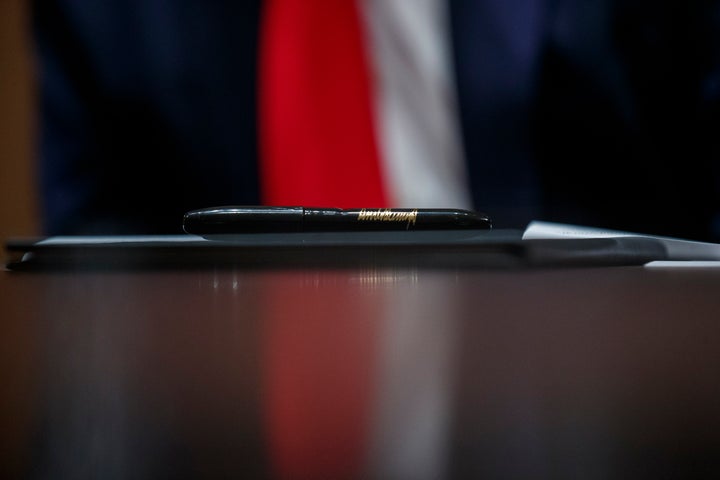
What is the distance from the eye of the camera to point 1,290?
238mm

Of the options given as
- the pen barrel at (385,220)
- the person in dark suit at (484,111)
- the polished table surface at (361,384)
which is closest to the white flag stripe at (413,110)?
the person in dark suit at (484,111)

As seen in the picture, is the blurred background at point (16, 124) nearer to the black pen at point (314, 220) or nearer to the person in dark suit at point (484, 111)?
the person in dark suit at point (484, 111)

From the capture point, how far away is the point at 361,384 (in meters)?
0.13

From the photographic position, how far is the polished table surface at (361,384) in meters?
0.10

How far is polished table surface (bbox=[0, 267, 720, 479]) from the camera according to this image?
0.10 metres

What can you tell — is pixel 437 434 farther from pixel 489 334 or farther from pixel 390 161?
pixel 390 161

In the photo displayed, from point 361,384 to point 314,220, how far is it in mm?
205

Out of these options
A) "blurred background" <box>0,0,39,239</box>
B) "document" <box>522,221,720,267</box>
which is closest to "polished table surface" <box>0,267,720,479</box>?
"document" <box>522,221,720,267</box>

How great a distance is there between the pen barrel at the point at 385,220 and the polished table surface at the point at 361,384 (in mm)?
101

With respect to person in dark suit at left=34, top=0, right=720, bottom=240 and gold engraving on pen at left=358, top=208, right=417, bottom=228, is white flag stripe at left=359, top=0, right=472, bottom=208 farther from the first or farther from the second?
gold engraving on pen at left=358, top=208, right=417, bottom=228

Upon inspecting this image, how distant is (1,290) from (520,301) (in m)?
0.26

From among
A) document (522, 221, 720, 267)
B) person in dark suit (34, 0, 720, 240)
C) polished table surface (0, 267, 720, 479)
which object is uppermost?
person in dark suit (34, 0, 720, 240)

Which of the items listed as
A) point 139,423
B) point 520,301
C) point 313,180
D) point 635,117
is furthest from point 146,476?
point 635,117

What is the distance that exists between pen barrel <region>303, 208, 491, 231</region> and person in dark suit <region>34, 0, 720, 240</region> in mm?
364
